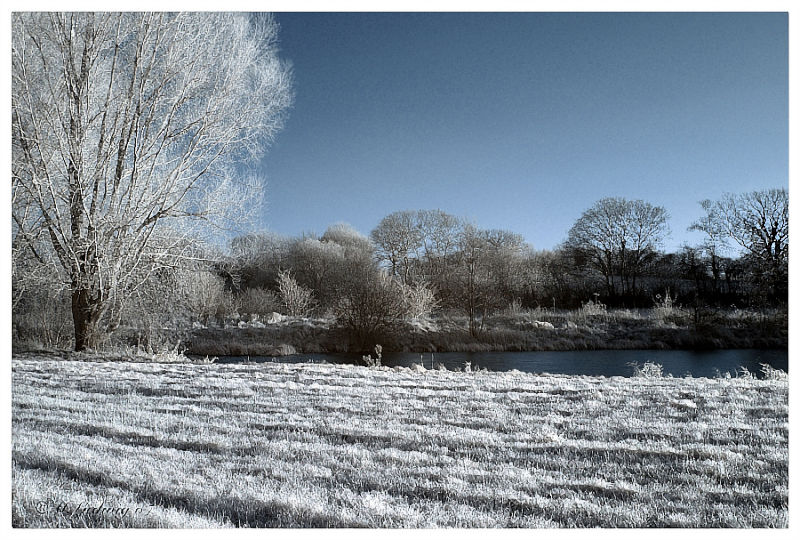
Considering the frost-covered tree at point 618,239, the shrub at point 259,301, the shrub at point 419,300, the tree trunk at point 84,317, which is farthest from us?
the shrub at point 259,301

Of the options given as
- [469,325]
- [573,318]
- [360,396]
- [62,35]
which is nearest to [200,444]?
[360,396]

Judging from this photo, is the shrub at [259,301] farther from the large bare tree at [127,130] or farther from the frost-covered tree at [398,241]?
the large bare tree at [127,130]

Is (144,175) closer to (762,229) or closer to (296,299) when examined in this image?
(762,229)

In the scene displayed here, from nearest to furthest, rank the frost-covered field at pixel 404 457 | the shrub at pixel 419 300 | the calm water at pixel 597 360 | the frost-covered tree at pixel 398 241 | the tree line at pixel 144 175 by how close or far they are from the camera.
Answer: the frost-covered field at pixel 404 457, the tree line at pixel 144 175, the calm water at pixel 597 360, the frost-covered tree at pixel 398 241, the shrub at pixel 419 300

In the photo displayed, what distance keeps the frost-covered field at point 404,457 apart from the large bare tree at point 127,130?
5.37 ft

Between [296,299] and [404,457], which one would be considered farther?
[296,299]

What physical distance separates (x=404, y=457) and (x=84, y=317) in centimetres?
471

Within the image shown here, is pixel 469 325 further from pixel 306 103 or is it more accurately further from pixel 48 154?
pixel 48 154

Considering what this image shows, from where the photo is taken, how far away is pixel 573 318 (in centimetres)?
973

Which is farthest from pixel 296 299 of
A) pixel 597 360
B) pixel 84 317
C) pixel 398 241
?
pixel 597 360

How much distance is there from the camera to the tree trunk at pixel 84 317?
16.5ft

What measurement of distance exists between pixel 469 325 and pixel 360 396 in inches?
262

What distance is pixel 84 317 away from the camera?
17.4 feet

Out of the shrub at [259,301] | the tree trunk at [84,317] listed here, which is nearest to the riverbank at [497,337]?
the shrub at [259,301]
